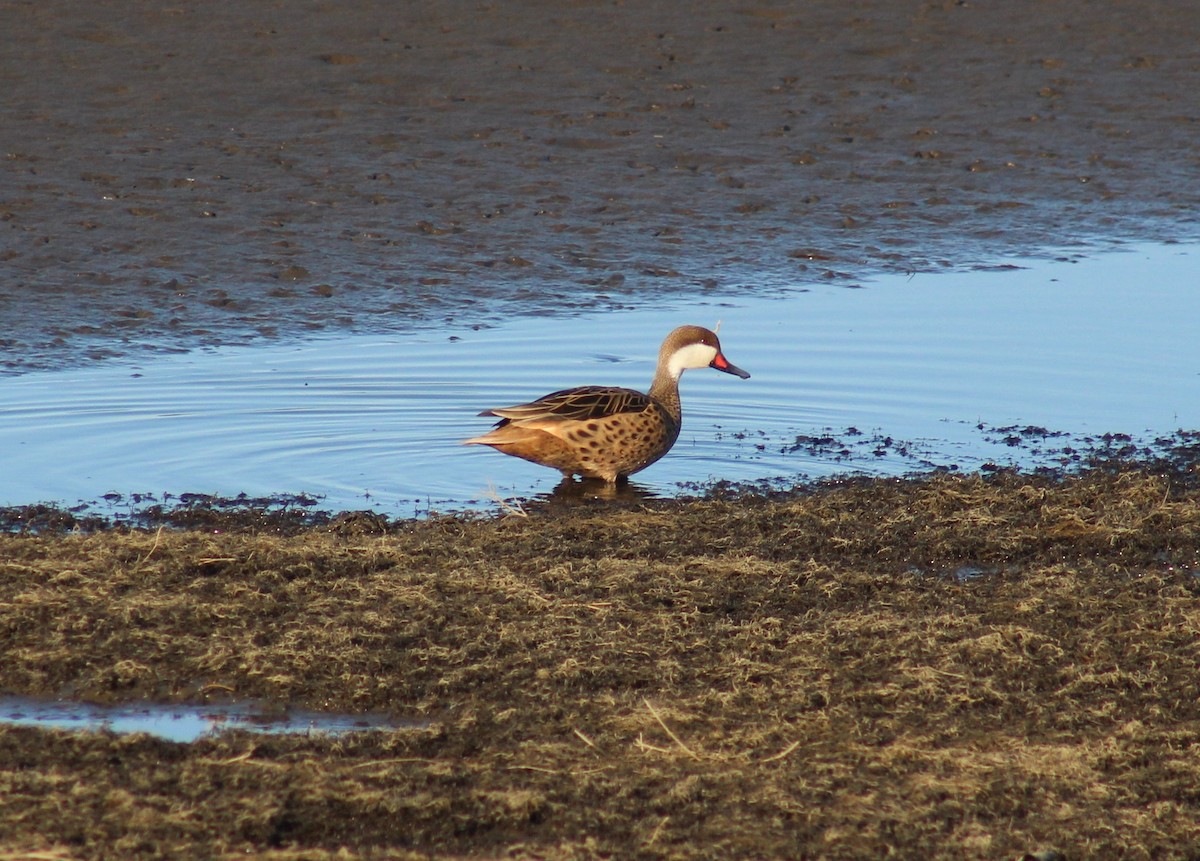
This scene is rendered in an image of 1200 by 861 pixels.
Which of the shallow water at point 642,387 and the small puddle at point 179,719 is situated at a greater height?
the shallow water at point 642,387

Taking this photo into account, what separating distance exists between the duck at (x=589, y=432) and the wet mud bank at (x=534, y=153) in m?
2.78

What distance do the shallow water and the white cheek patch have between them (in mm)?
379

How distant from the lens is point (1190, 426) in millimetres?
9031

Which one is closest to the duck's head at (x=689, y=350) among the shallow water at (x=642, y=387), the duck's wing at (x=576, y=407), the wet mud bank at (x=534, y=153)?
the shallow water at (x=642, y=387)

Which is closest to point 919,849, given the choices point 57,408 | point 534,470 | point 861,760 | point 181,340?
point 861,760

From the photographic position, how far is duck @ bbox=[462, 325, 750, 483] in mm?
8289

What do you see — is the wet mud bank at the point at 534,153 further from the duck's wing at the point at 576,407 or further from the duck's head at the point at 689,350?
the duck's wing at the point at 576,407

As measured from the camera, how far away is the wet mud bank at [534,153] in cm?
1149

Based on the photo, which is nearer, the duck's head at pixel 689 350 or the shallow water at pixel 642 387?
the shallow water at pixel 642 387

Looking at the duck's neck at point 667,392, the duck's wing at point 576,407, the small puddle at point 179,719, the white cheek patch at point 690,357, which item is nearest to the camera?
the small puddle at point 179,719

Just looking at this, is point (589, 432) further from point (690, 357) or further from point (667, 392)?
point (690, 357)

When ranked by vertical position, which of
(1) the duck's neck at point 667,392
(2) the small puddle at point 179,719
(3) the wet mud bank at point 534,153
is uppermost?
(3) the wet mud bank at point 534,153

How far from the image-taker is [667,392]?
351 inches

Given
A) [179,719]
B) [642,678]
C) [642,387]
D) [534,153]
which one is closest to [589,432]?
[642,387]
